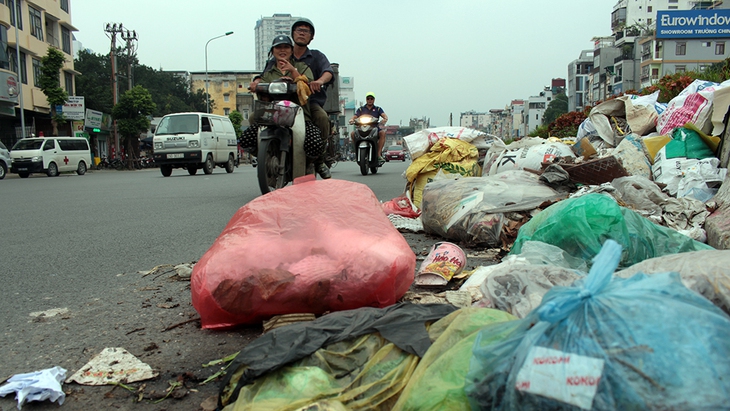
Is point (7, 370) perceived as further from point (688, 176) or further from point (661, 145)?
point (661, 145)

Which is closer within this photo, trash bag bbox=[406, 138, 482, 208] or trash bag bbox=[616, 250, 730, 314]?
trash bag bbox=[616, 250, 730, 314]

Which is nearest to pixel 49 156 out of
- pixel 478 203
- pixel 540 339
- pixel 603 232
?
pixel 478 203

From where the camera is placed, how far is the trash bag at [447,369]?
4.10ft

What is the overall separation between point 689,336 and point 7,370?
73.5 inches

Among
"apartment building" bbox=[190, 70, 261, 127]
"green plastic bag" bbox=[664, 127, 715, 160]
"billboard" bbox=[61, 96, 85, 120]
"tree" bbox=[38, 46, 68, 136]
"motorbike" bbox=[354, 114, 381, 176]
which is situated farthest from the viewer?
"apartment building" bbox=[190, 70, 261, 127]

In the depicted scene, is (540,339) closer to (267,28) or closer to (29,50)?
(29,50)

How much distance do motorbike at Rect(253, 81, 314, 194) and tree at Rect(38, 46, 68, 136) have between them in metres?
26.0

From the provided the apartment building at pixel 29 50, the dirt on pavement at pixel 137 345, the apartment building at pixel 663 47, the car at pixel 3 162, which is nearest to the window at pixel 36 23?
the apartment building at pixel 29 50

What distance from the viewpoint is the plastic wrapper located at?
367 cm

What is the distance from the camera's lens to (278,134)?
17.8 feet

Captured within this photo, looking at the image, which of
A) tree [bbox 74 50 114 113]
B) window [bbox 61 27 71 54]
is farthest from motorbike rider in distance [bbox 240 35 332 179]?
tree [bbox 74 50 114 113]

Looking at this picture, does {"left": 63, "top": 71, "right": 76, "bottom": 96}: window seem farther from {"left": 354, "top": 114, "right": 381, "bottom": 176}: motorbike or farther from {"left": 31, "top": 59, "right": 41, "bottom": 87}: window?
{"left": 354, "top": 114, "right": 381, "bottom": 176}: motorbike

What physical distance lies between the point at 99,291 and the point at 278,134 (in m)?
2.83

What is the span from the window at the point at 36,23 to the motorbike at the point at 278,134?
31074 mm
